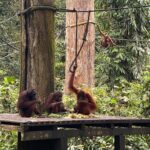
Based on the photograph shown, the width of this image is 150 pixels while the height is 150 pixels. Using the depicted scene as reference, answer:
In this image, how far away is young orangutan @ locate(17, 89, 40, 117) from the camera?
4457 millimetres

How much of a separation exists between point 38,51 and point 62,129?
1.03 m

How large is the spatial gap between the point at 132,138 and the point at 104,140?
17.8 inches

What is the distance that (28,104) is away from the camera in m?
4.46

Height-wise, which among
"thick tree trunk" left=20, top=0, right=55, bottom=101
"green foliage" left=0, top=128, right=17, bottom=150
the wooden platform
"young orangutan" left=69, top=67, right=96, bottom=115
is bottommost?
"green foliage" left=0, top=128, right=17, bottom=150

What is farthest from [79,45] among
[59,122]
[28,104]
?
[59,122]

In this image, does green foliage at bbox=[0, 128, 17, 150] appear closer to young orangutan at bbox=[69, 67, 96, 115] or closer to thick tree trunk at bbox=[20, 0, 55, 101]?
thick tree trunk at bbox=[20, 0, 55, 101]

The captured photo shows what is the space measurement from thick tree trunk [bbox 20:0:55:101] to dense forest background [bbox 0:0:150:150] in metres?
0.53

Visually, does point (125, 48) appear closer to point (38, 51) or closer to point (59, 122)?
point (38, 51)

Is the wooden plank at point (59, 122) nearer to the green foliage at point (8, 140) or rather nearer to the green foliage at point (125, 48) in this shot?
the green foliage at point (8, 140)

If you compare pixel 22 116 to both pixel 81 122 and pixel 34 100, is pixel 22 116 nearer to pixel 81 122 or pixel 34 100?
pixel 34 100

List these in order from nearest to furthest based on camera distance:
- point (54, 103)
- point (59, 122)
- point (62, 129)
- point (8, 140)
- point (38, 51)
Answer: point (59, 122) < point (62, 129) < point (54, 103) < point (38, 51) < point (8, 140)

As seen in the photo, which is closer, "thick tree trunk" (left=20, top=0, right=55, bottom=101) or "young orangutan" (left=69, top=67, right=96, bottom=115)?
"young orangutan" (left=69, top=67, right=96, bottom=115)

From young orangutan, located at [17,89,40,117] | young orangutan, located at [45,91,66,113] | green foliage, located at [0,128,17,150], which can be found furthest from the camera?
green foliage, located at [0,128,17,150]

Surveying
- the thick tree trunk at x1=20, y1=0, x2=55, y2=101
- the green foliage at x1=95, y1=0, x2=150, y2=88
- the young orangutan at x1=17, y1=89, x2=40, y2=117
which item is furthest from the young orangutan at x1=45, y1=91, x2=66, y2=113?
the green foliage at x1=95, y1=0, x2=150, y2=88
